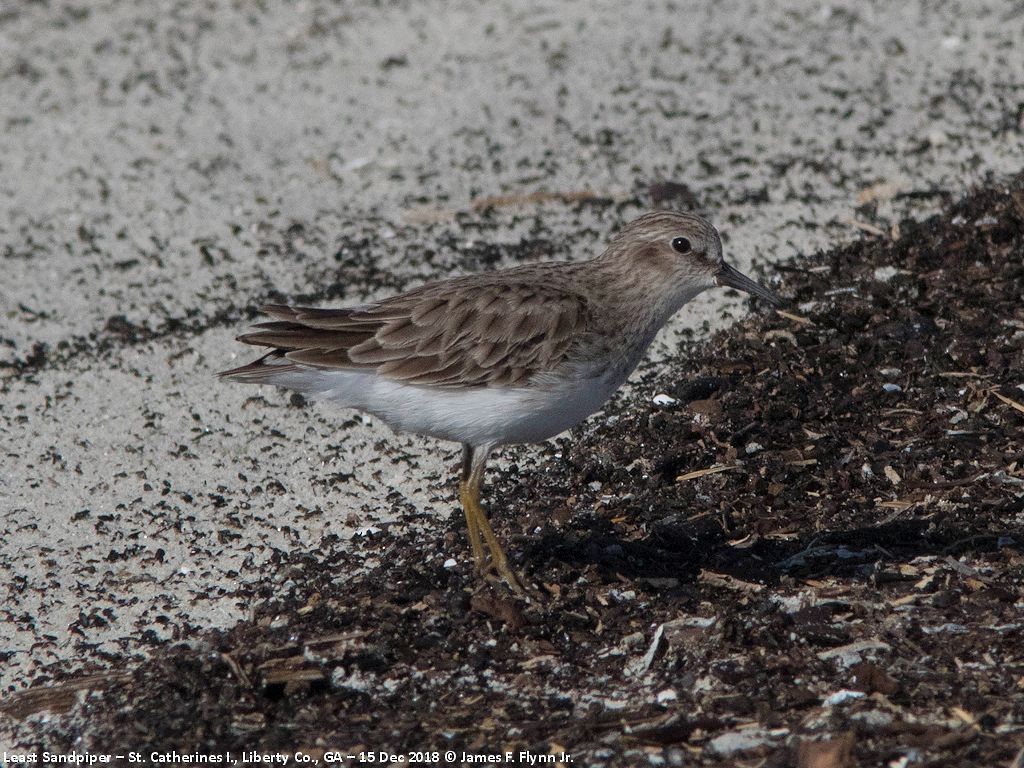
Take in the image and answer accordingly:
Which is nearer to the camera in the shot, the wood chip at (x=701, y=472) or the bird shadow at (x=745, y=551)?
the bird shadow at (x=745, y=551)

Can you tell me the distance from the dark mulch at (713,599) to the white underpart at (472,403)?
563 millimetres

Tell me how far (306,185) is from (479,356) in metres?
3.86

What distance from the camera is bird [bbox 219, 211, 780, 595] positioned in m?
5.50

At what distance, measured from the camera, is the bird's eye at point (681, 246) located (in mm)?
5930

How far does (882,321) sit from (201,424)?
3371 millimetres

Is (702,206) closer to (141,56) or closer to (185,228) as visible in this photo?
(185,228)

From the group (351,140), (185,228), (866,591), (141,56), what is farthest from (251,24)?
(866,591)

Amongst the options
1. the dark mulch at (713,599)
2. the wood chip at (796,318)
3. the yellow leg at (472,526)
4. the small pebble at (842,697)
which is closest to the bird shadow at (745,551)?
the dark mulch at (713,599)

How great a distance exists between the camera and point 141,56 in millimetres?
10773

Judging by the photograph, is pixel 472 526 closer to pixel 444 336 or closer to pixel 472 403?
pixel 472 403

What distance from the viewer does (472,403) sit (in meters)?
5.53

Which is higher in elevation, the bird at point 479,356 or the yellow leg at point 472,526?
the bird at point 479,356

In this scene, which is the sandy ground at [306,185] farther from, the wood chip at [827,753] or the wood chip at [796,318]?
the wood chip at [827,753]

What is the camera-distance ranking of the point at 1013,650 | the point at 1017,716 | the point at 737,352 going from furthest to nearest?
the point at 737,352
the point at 1013,650
the point at 1017,716
